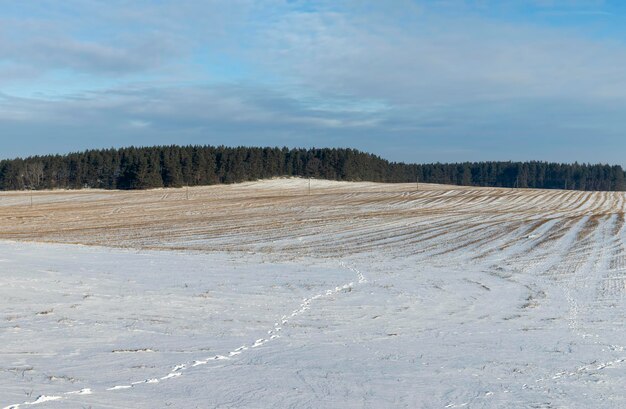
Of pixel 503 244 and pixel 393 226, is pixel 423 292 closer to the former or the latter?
pixel 503 244

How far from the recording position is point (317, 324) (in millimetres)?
12555

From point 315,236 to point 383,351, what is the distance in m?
22.9

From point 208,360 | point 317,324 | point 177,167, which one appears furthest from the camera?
point 177,167

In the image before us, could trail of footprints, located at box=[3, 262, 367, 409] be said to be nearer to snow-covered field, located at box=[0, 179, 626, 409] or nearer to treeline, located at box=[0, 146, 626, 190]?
snow-covered field, located at box=[0, 179, 626, 409]

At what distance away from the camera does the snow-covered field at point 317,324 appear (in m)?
7.96

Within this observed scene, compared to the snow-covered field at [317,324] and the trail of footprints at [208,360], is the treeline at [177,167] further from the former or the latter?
the trail of footprints at [208,360]

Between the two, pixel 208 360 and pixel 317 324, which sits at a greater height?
pixel 208 360

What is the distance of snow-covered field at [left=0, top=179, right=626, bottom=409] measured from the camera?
26.1 ft

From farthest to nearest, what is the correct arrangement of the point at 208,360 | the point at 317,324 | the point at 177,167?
1. the point at 177,167
2. the point at 317,324
3. the point at 208,360

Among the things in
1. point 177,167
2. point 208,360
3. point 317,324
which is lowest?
point 317,324

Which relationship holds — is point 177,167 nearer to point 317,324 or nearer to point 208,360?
point 317,324

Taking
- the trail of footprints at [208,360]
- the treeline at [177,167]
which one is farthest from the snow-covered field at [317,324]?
the treeline at [177,167]

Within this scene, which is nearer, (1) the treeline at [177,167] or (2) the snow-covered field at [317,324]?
(2) the snow-covered field at [317,324]

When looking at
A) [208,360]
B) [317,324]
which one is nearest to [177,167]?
[317,324]
